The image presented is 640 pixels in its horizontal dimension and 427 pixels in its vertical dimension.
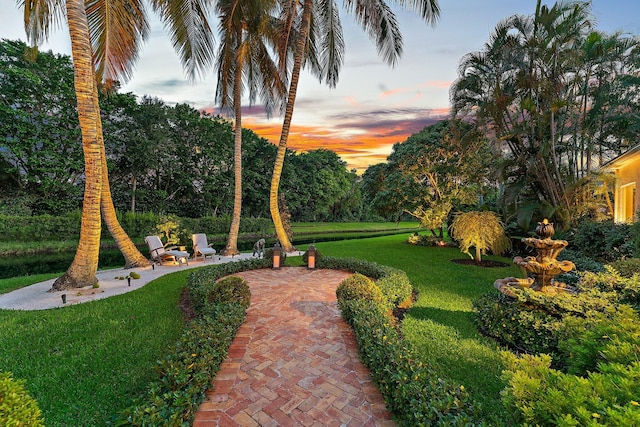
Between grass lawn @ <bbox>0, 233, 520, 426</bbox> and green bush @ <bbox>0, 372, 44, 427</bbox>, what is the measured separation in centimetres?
118

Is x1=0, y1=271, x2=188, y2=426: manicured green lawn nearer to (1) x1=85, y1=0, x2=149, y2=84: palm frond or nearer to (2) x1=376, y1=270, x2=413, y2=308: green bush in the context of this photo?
(2) x1=376, y1=270, x2=413, y2=308: green bush

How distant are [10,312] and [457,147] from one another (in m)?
17.7

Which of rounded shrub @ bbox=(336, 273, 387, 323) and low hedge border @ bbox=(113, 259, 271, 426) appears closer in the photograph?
low hedge border @ bbox=(113, 259, 271, 426)

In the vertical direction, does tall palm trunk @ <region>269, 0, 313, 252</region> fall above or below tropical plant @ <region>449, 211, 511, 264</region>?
above

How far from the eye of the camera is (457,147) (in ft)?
51.0

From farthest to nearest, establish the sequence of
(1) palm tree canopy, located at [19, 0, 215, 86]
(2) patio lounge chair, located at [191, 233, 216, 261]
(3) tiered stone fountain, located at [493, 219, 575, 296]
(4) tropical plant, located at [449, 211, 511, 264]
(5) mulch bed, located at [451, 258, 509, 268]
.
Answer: (2) patio lounge chair, located at [191, 233, 216, 261] → (5) mulch bed, located at [451, 258, 509, 268] → (4) tropical plant, located at [449, 211, 511, 264] → (1) palm tree canopy, located at [19, 0, 215, 86] → (3) tiered stone fountain, located at [493, 219, 575, 296]

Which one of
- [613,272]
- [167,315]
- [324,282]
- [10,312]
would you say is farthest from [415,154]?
[10,312]

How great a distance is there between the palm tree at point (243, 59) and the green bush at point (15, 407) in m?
10.7

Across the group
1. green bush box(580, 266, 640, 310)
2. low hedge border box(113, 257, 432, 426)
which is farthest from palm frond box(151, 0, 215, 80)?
green bush box(580, 266, 640, 310)

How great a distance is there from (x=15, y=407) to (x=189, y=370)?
1.35 metres

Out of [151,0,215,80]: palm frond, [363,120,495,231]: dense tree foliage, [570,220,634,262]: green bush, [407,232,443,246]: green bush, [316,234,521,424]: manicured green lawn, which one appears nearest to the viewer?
[316,234,521,424]: manicured green lawn

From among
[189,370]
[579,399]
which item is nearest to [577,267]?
[579,399]

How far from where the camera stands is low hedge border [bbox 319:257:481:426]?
221 cm

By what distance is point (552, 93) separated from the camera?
10.5 metres
